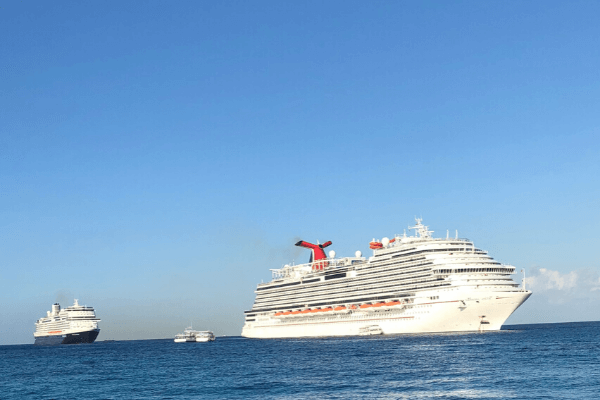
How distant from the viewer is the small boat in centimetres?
11290

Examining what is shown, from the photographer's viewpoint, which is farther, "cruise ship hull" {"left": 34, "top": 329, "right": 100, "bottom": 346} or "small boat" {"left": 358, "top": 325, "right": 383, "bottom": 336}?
"cruise ship hull" {"left": 34, "top": 329, "right": 100, "bottom": 346}

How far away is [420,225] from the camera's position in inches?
4739

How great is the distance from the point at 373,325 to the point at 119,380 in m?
59.7

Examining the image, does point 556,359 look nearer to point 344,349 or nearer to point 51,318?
point 344,349

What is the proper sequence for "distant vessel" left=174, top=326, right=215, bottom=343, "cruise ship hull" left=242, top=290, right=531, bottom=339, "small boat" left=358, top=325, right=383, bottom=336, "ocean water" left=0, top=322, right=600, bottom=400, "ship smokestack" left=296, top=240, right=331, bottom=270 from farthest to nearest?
"distant vessel" left=174, top=326, right=215, bottom=343 → "ship smokestack" left=296, top=240, right=331, bottom=270 → "small boat" left=358, top=325, right=383, bottom=336 → "cruise ship hull" left=242, top=290, right=531, bottom=339 → "ocean water" left=0, top=322, right=600, bottom=400

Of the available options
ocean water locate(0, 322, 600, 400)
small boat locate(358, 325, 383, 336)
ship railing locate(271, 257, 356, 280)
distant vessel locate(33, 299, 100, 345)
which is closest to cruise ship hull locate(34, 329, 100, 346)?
distant vessel locate(33, 299, 100, 345)

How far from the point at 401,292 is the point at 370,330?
33.5ft

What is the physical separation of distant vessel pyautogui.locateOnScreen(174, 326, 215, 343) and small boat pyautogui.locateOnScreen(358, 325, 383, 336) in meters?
80.0

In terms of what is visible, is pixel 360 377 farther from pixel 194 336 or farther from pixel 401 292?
pixel 194 336

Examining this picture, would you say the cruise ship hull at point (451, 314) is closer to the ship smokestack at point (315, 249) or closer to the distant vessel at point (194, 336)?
the ship smokestack at point (315, 249)

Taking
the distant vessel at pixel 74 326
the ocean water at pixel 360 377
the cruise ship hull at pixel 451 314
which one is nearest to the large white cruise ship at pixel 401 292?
the cruise ship hull at pixel 451 314

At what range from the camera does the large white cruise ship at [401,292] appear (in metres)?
99.8

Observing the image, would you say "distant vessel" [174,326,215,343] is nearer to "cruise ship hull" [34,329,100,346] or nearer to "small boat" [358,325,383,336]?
"cruise ship hull" [34,329,100,346]

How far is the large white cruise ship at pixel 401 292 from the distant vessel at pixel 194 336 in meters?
41.2
